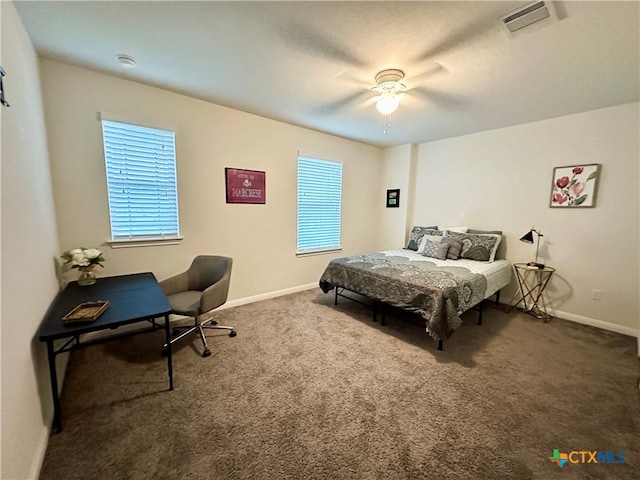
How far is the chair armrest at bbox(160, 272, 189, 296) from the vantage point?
2.64m

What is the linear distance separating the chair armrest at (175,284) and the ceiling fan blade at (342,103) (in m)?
2.48

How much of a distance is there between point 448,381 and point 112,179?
358 cm

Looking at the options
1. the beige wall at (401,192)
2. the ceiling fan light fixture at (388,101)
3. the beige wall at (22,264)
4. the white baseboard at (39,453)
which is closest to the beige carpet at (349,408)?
the white baseboard at (39,453)

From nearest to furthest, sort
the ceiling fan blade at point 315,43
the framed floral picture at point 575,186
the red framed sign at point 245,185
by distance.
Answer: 1. the ceiling fan blade at point 315,43
2. the framed floral picture at point 575,186
3. the red framed sign at point 245,185

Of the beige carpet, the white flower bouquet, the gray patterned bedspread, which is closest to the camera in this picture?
the beige carpet

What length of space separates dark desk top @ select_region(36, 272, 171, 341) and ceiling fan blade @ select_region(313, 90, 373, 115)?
2600mm

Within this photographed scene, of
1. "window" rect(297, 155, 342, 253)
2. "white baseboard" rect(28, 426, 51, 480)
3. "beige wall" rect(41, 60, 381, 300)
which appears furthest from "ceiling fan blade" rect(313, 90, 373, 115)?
"white baseboard" rect(28, 426, 51, 480)

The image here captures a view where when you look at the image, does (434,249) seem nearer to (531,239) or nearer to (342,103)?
(531,239)

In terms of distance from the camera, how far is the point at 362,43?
185 centimetres

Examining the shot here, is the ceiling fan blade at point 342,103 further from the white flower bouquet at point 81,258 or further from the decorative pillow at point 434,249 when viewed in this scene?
the white flower bouquet at point 81,258

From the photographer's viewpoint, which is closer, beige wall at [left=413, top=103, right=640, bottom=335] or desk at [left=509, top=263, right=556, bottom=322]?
beige wall at [left=413, top=103, right=640, bottom=335]

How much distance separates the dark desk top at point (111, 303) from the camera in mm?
1508

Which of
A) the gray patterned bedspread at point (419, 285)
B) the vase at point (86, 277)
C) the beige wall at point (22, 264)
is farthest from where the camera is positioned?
the gray patterned bedspread at point (419, 285)

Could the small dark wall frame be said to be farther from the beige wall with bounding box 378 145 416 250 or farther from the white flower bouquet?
the white flower bouquet
